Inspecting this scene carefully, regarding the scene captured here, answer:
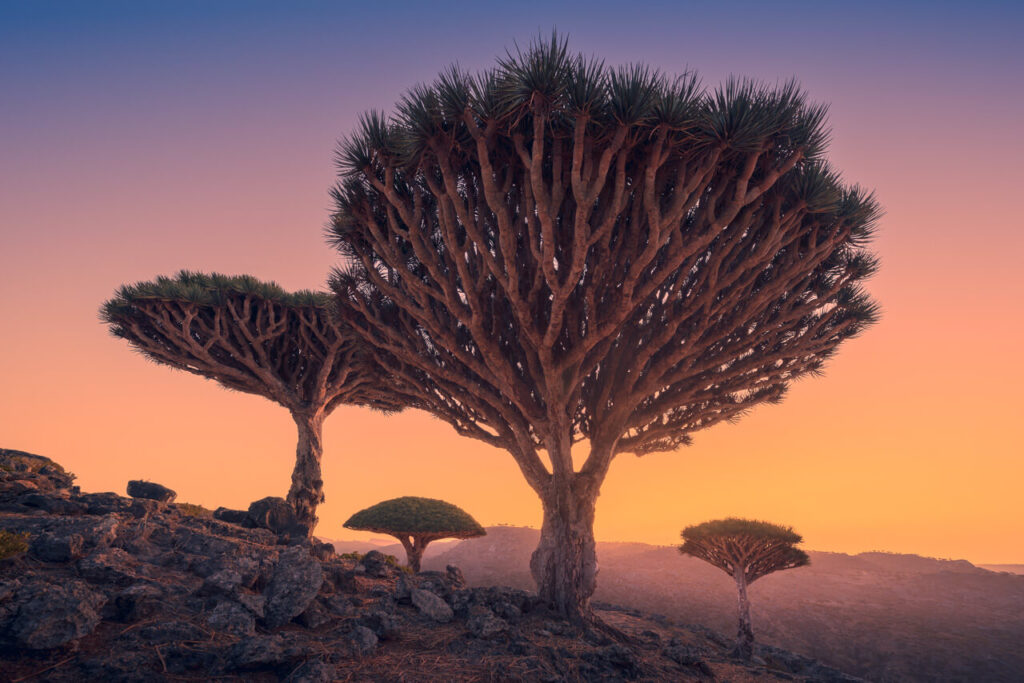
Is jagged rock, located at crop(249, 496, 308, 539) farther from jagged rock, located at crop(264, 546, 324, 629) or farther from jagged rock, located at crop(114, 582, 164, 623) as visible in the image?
jagged rock, located at crop(114, 582, 164, 623)

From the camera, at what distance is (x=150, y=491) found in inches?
551

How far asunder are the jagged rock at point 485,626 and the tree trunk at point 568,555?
91.7 inches

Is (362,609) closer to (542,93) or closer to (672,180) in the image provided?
(542,93)

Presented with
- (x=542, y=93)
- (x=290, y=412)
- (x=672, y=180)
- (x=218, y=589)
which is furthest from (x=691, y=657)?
(x=290, y=412)

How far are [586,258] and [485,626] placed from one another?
600 centimetres

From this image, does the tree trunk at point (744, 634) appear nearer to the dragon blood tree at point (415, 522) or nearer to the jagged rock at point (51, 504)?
the dragon blood tree at point (415, 522)

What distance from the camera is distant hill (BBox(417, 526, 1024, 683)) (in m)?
20.9

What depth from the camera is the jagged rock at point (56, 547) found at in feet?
23.7

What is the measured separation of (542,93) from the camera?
687cm

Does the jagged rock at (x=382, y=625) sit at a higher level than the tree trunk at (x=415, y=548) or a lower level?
lower

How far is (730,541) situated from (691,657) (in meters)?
9.84

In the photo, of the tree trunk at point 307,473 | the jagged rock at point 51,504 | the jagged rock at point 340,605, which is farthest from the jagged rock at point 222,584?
the tree trunk at point 307,473

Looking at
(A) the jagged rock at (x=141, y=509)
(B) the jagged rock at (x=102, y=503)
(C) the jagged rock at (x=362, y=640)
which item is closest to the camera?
(C) the jagged rock at (x=362, y=640)

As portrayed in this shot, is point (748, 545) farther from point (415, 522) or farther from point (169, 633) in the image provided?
point (169, 633)
